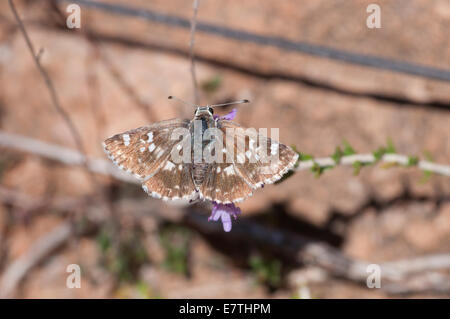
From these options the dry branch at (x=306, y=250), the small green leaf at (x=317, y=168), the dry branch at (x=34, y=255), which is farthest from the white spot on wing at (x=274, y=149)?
the dry branch at (x=34, y=255)

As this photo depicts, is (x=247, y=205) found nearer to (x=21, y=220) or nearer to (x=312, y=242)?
(x=312, y=242)

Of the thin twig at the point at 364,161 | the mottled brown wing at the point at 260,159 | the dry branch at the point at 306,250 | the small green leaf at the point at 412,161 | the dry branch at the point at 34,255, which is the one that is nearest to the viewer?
the mottled brown wing at the point at 260,159

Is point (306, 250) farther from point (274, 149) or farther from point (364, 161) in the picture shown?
point (274, 149)

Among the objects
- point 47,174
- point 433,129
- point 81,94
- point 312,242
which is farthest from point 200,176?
point 47,174

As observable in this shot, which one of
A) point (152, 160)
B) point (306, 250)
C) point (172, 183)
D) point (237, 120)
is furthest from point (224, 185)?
point (237, 120)

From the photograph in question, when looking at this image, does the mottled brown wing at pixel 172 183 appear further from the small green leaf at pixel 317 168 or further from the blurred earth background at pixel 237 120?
the blurred earth background at pixel 237 120

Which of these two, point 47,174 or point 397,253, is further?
point 47,174
